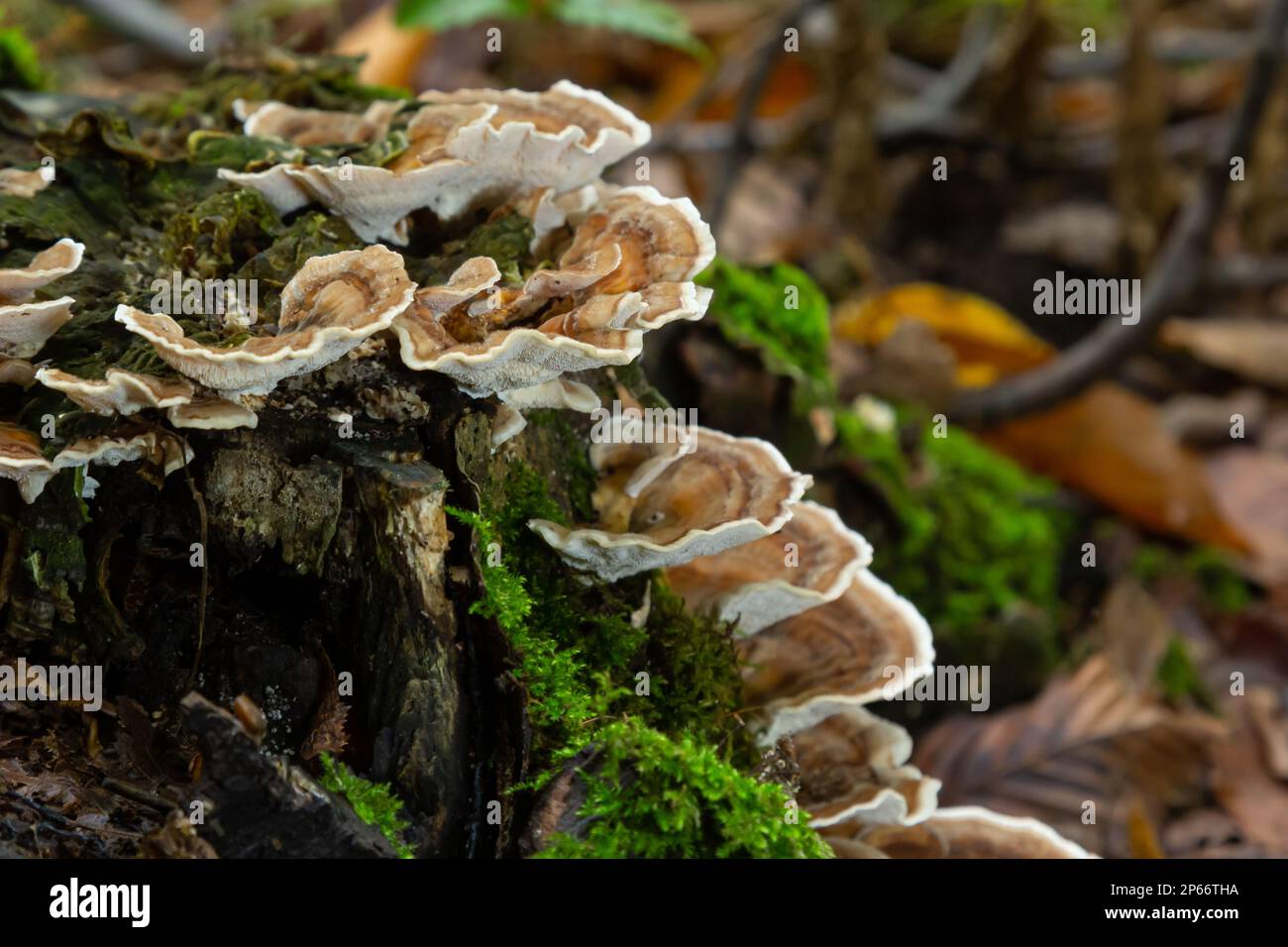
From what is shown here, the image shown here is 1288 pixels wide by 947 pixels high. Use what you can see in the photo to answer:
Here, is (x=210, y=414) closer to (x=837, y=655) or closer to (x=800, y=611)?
(x=800, y=611)

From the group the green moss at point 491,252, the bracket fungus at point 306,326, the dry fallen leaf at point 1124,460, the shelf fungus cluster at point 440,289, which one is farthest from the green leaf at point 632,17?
the bracket fungus at point 306,326

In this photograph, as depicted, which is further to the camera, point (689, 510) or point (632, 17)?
point (632, 17)

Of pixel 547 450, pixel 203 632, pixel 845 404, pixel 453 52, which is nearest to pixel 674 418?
pixel 547 450

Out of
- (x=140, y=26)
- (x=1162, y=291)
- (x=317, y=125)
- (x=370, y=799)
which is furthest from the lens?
(x=140, y=26)

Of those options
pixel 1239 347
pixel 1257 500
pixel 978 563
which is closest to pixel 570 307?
pixel 978 563

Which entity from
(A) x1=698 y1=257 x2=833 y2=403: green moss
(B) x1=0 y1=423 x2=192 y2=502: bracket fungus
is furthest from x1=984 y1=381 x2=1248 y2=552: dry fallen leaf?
(B) x1=0 y1=423 x2=192 y2=502: bracket fungus

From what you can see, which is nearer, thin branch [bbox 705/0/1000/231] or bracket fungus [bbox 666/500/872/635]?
bracket fungus [bbox 666/500/872/635]

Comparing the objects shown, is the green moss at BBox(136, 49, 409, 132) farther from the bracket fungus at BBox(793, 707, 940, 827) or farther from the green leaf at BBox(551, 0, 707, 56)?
the bracket fungus at BBox(793, 707, 940, 827)
